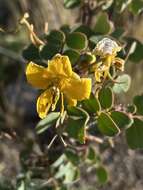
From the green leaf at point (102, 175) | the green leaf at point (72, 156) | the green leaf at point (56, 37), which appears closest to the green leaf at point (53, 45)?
the green leaf at point (56, 37)

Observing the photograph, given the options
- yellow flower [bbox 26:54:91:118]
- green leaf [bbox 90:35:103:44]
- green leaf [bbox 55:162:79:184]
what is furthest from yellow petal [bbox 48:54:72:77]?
green leaf [bbox 55:162:79:184]

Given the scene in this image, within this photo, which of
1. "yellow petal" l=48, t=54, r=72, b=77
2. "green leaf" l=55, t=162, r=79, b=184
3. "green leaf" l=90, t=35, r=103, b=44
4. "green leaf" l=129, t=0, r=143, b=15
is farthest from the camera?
"green leaf" l=55, t=162, r=79, b=184

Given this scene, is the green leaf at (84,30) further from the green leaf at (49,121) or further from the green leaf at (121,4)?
the green leaf at (49,121)

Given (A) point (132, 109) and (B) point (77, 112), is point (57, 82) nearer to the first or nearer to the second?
(B) point (77, 112)

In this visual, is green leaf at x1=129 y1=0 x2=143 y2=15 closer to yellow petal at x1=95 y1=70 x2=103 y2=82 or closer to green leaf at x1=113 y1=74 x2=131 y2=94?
green leaf at x1=113 y1=74 x2=131 y2=94

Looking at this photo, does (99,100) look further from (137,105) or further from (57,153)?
(57,153)
